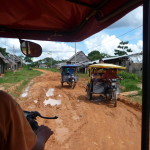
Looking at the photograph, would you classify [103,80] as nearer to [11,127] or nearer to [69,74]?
[69,74]

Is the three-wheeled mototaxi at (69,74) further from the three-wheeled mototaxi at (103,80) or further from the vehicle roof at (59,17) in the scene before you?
the vehicle roof at (59,17)

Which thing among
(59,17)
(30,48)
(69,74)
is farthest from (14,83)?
(59,17)

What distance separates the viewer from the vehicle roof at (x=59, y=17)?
1519 mm

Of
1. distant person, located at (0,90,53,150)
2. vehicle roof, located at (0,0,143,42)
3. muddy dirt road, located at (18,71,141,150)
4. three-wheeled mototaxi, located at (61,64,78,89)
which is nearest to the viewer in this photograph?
distant person, located at (0,90,53,150)

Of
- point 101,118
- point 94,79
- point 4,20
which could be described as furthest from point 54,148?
point 94,79

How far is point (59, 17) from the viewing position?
2.01m

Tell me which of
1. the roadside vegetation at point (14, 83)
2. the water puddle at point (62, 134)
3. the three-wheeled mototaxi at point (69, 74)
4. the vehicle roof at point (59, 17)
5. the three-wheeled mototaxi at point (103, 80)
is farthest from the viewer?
the three-wheeled mototaxi at point (69, 74)

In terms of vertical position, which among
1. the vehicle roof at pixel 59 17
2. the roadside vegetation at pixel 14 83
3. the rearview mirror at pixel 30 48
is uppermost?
the vehicle roof at pixel 59 17

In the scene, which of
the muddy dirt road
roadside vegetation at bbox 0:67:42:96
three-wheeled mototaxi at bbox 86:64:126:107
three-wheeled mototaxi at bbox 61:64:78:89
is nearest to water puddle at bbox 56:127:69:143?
the muddy dirt road

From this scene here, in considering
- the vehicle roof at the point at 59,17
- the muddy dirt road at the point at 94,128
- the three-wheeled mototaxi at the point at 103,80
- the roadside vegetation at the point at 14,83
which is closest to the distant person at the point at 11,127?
the vehicle roof at the point at 59,17

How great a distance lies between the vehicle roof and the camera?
1.52 metres

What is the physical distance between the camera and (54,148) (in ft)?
13.2

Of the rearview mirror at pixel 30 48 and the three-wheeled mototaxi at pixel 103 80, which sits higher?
the rearview mirror at pixel 30 48

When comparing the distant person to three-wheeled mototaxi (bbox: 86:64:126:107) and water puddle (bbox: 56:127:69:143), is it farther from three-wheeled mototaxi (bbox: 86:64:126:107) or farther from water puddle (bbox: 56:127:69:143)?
three-wheeled mototaxi (bbox: 86:64:126:107)
